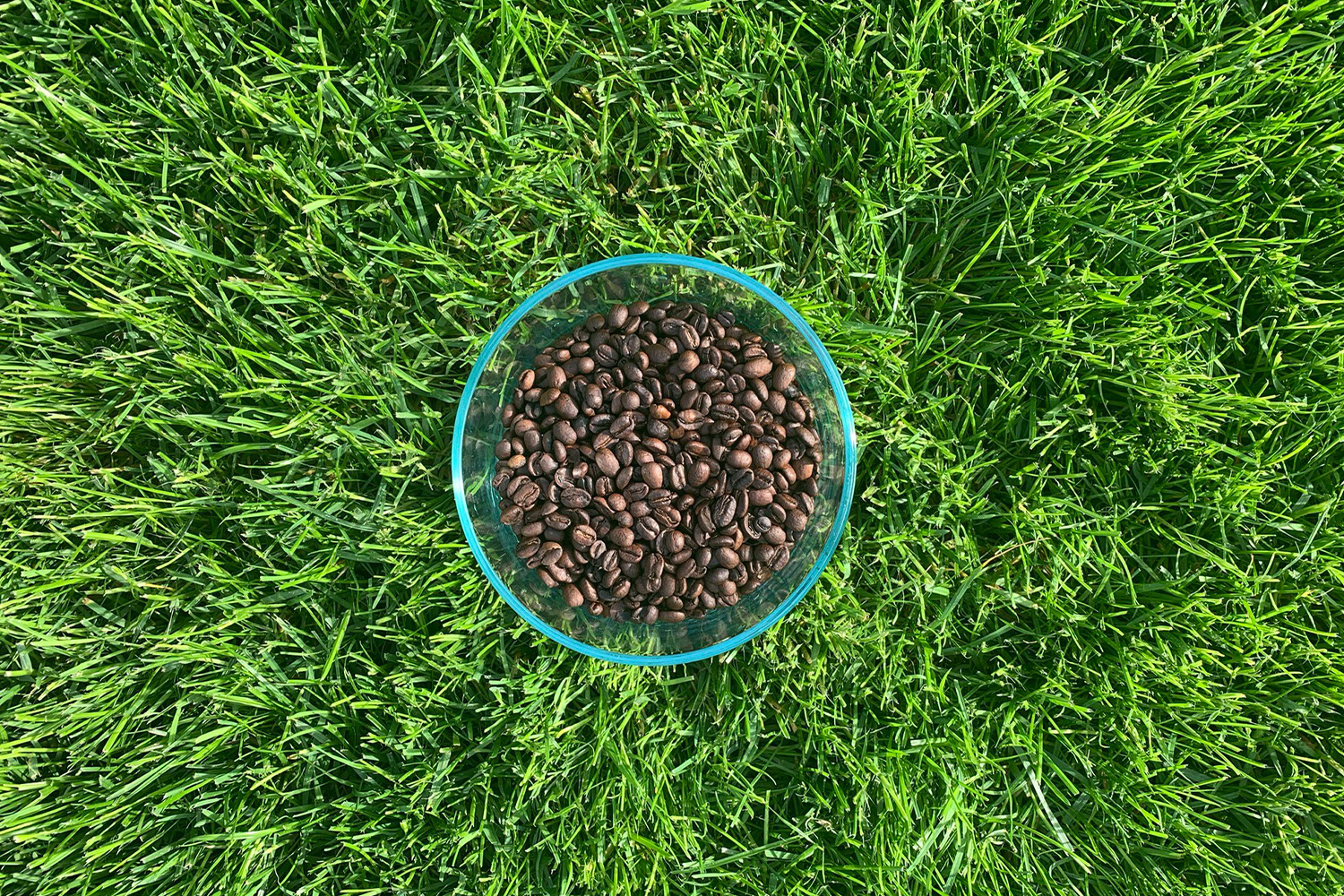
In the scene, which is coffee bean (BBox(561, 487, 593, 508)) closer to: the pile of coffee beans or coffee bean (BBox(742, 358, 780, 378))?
the pile of coffee beans

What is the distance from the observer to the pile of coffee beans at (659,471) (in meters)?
2.04

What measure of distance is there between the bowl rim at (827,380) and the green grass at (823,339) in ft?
0.42

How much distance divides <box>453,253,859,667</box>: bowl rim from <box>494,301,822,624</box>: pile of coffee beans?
0.07 metres

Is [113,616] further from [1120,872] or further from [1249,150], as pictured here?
[1249,150]

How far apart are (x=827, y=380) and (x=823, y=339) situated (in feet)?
0.50

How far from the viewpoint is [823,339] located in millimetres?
2188

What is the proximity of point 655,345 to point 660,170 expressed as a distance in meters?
0.45

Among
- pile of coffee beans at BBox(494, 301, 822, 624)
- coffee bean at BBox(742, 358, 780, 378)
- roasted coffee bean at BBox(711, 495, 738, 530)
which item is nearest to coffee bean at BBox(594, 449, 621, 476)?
pile of coffee beans at BBox(494, 301, 822, 624)

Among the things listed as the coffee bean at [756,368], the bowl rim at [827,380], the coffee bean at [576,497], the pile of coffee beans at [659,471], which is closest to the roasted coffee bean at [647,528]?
the pile of coffee beans at [659,471]

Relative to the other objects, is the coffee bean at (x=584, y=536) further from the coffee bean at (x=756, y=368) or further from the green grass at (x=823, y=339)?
the coffee bean at (x=756, y=368)

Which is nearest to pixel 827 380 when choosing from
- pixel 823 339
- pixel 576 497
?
pixel 823 339

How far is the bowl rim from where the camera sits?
2031mm

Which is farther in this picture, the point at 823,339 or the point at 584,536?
the point at 823,339

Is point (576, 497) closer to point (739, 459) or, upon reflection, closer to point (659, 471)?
point (659, 471)
